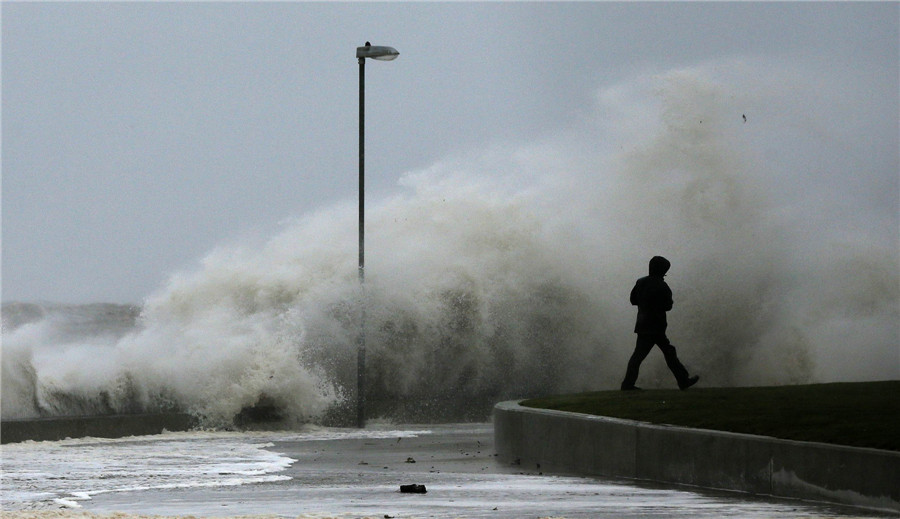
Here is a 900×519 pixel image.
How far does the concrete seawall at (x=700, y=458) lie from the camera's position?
10578 mm

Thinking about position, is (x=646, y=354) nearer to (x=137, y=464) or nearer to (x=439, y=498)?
(x=137, y=464)

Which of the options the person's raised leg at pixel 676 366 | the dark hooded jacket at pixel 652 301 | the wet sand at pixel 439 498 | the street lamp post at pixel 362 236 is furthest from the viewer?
the street lamp post at pixel 362 236

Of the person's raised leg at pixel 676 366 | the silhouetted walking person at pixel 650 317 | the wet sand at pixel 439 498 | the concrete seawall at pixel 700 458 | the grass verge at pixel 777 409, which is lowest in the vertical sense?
the wet sand at pixel 439 498

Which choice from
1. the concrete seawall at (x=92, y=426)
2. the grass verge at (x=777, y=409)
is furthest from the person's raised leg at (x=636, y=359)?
the concrete seawall at (x=92, y=426)

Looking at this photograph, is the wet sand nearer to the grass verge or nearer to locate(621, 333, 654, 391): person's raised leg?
the grass verge

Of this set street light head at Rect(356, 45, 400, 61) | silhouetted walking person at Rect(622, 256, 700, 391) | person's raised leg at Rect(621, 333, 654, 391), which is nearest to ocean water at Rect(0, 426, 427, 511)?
person's raised leg at Rect(621, 333, 654, 391)

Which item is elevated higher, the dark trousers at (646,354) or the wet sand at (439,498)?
the dark trousers at (646,354)

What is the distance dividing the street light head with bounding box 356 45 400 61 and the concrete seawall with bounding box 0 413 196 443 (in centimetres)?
655

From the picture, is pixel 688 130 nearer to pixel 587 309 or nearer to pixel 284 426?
pixel 587 309

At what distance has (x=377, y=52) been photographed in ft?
82.3

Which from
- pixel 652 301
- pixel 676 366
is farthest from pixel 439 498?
pixel 652 301

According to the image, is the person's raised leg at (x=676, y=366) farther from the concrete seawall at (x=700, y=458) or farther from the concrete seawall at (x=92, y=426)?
the concrete seawall at (x=92, y=426)

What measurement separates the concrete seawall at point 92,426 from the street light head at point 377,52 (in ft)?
21.5

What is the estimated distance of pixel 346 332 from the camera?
87.6 feet
